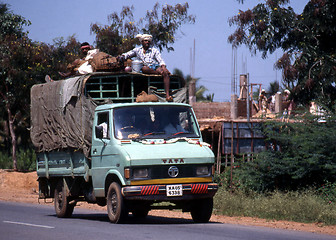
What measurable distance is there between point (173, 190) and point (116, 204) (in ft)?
3.67

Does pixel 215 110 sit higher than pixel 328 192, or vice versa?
pixel 215 110

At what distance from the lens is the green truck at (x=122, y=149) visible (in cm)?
1140

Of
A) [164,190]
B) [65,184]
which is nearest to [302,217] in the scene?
[164,190]

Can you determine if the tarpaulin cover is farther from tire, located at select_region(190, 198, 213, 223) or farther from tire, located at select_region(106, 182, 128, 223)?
tire, located at select_region(190, 198, 213, 223)

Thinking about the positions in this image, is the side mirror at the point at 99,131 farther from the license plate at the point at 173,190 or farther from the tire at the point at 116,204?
the license plate at the point at 173,190

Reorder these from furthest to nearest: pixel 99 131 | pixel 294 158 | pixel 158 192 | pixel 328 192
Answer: pixel 294 158 → pixel 328 192 → pixel 99 131 → pixel 158 192

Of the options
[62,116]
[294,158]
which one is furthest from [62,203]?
[294,158]

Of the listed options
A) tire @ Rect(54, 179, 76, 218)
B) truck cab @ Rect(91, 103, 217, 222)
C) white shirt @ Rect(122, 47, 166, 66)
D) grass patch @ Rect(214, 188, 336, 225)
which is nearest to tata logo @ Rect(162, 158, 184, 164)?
truck cab @ Rect(91, 103, 217, 222)

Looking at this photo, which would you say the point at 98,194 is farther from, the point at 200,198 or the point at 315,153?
the point at 315,153

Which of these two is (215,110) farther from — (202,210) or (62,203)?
(202,210)

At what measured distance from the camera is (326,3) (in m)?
23.8

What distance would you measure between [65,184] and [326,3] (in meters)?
14.0

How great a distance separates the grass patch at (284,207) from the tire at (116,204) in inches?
168

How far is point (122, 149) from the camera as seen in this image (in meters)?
11.6
